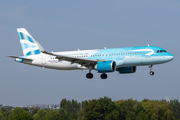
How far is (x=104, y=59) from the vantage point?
53.8 m

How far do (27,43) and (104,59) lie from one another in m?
18.1

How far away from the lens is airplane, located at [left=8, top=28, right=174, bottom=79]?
51625 millimetres

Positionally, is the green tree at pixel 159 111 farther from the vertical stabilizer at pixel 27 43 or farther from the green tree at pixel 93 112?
the vertical stabilizer at pixel 27 43

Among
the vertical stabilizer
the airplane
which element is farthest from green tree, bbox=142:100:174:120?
the vertical stabilizer

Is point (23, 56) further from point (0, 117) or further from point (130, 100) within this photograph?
point (130, 100)

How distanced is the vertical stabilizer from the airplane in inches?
28.6

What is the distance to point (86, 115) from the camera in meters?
145

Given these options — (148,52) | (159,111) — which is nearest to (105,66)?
(148,52)

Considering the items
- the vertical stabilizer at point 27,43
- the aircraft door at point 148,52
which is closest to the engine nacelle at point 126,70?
the aircraft door at point 148,52

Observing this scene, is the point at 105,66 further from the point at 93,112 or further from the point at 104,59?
the point at 93,112

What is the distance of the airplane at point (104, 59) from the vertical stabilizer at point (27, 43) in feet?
2.38

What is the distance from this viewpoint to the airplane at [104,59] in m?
51.6

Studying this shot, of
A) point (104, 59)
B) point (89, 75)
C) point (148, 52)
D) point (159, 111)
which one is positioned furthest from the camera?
point (159, 111)

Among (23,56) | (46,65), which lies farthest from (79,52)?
(23,56)
